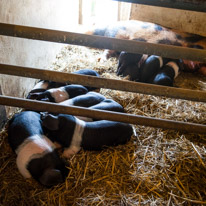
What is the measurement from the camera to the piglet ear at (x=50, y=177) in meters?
1.86

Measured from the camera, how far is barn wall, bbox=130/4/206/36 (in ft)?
15.3

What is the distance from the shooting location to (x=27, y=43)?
2.95m

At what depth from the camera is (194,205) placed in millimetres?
1853

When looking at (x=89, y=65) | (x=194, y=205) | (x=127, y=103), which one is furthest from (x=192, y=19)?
(x=194, y=205)

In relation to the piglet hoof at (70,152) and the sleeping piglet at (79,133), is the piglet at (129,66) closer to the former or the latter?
the sleeping piglet at (79,133)

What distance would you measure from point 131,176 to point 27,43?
6.93 feet

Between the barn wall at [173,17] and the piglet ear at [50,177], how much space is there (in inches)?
162

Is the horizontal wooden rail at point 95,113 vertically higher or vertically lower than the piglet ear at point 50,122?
higher

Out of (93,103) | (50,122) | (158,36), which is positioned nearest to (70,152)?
(50,122)

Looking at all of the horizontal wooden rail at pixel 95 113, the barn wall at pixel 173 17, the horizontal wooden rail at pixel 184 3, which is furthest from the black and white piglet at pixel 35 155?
the barn wall at pixel 173 17

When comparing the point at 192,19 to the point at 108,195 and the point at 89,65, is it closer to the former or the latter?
the point at 89,65

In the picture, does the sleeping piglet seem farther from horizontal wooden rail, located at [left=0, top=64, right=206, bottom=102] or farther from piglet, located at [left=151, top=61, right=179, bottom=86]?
piglet, located at [left=151, top=61, right=179, bottom=86]

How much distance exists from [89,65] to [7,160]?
7.73 feet

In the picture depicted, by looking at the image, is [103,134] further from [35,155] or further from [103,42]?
[103,42]
